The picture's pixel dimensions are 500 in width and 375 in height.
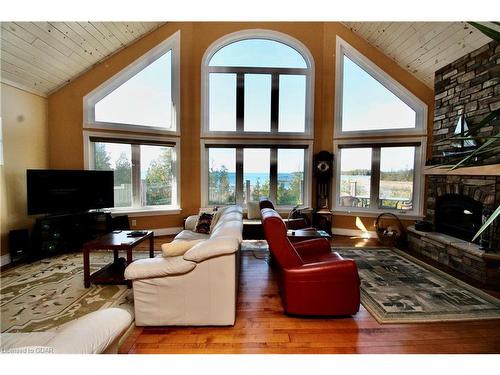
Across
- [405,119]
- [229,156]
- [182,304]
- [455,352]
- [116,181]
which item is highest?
[405,119]

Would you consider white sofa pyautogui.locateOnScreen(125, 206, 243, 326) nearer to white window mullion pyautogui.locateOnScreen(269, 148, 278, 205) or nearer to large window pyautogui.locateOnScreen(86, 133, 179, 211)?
large window pyautogui.locateOnScreen(86, 133, 179, 211)

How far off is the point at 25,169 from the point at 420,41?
691cm

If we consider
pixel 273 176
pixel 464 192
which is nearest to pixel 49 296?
pixel 273 176

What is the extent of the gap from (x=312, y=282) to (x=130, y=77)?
524 cm

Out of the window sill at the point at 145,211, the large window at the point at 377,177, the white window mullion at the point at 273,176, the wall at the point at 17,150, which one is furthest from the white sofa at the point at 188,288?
the large window at the point at 377,177

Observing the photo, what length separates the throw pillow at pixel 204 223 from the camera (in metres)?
3.91

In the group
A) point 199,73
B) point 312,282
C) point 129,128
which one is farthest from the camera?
point 199,73

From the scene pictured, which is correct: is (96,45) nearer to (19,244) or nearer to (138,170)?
(138,170)

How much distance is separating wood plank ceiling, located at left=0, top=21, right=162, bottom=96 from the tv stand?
2.21 meters

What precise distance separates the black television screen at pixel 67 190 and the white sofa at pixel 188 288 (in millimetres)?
2814

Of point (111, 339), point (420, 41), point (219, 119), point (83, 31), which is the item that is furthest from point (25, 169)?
point (420, 41)

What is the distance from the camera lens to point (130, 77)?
199 inches

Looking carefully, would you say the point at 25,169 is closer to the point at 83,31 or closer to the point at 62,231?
the point at 62,231

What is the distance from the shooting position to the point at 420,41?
13.4 ft
